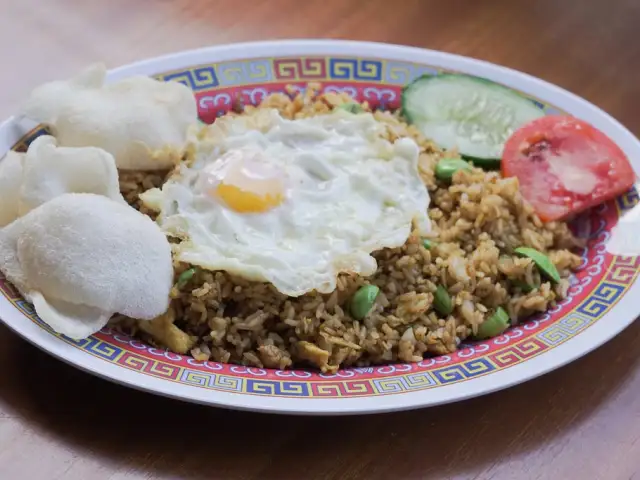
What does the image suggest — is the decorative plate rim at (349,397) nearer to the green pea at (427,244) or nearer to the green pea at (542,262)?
the green pea at (542,262)

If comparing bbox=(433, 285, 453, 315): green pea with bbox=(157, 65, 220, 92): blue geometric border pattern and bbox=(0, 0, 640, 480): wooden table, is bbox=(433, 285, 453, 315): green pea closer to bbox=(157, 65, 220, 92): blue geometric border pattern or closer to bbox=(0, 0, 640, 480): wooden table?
bbox=(0, 0, 640, 480): wooden table

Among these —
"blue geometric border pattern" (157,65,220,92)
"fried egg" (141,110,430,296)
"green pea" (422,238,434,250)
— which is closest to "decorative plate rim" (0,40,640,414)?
"blue geometric border pattern" (157,65,220,92)

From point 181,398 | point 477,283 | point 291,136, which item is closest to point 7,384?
point 181,398

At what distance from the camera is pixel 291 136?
279 centimetres

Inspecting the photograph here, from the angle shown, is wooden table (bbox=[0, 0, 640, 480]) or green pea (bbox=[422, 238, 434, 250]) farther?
green pea (bbox=[422, 238, 434, 250])

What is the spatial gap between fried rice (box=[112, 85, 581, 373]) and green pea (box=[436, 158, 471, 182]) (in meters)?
0.03

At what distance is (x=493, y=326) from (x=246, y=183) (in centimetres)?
89

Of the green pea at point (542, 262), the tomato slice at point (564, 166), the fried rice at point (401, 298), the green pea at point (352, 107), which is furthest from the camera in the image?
the green pea at point (352, 107)

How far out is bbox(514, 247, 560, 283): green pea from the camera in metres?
2.57

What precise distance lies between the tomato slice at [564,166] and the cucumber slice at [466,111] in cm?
13

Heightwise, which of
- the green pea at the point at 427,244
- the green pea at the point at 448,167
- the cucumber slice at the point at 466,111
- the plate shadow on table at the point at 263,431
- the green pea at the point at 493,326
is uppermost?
the cucumber slice at the point at 466,111

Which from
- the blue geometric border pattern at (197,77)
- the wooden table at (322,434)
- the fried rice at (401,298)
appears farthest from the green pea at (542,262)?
the blue geometric border pattern at (197,77)

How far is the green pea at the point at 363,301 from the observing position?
92.7 inches

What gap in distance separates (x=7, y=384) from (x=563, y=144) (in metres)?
2.02
